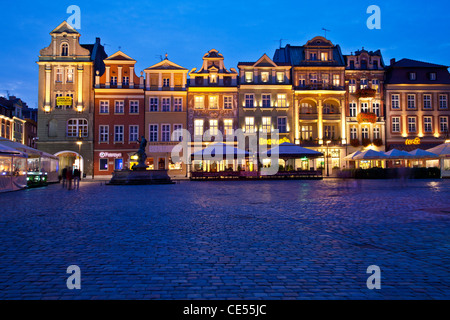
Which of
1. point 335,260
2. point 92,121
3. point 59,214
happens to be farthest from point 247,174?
point 335,260

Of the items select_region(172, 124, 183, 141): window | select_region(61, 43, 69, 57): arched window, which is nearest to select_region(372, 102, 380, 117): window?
select_region(172, 124, 183, 141): window

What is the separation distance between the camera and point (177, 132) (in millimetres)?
45406

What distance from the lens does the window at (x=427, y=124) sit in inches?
1842

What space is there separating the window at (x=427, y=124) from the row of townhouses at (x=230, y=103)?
0.42 ft

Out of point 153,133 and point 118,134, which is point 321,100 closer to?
point 153,133

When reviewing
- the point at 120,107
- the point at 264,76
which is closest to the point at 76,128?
the point at 120,107

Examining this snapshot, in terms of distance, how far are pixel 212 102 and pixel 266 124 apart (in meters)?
7.35

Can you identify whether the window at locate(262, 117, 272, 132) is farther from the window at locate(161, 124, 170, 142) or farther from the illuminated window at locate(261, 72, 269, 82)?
the window at locate(161, 124, 170, 142)

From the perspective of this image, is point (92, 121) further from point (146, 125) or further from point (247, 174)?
point (247, 174)

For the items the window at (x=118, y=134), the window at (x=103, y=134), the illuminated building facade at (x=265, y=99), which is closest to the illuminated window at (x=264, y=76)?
the illuminated building facade at (x=265, y=99)

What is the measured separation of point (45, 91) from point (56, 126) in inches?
175

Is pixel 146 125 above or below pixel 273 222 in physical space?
above
